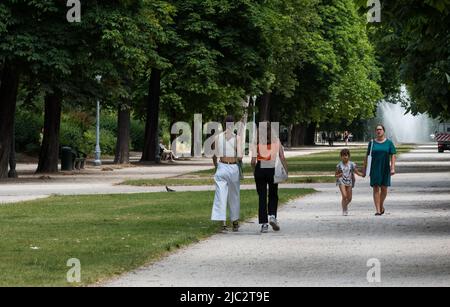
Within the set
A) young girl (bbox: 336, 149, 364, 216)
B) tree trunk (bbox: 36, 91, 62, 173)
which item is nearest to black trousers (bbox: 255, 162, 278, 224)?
young girl (bbox: 336, 149, 364, 216)

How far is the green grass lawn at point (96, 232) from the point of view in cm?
1509

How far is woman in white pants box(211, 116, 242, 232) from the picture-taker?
21.5 meters

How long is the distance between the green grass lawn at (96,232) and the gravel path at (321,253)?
0.46m

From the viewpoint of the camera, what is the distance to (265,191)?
71.0 feet

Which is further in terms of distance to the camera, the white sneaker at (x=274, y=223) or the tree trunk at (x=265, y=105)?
the tree trunk at (x=265, y=105)

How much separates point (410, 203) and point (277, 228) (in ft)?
28.2

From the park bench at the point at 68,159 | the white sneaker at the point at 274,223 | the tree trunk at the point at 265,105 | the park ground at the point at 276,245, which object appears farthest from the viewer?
the tree trunk at the point at 265,105

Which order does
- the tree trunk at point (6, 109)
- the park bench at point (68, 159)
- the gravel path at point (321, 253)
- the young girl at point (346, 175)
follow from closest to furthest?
1. the gravel path at point (321, 253)
2. the young girl at point (346, 175)
3. the tree trunk at point (6, 109)
4. the park bench at point (68, 159)

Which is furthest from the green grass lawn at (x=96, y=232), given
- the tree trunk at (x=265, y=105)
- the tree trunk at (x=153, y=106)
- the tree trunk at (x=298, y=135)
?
the tree trunk at (x=298, y=135)

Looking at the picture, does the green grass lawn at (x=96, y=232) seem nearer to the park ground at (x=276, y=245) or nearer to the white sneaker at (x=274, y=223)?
the park ground at (x=276, y=245)

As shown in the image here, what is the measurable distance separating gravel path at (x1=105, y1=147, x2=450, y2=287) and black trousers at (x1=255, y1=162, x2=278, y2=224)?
0.37 metres

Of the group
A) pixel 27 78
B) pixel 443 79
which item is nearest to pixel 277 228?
pixel 443 79

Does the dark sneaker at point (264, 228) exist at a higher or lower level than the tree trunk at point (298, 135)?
higher

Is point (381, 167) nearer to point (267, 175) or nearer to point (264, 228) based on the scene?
point (267, 175)
